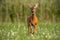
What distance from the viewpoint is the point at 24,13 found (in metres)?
16.5

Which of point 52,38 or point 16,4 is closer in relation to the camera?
point 52,38

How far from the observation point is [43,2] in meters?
16.9

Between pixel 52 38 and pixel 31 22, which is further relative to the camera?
pixel 31 22

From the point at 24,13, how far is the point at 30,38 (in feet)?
23.2

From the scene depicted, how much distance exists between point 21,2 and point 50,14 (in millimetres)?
1960

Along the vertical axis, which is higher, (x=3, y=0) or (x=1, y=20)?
(x=3, y=0)

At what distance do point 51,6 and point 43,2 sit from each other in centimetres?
61

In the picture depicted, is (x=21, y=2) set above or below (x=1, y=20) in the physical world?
above

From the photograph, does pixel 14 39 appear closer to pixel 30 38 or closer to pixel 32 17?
pixel 30 38

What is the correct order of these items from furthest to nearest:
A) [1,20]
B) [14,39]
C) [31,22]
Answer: [1,20] → [31,22] → [14,39]

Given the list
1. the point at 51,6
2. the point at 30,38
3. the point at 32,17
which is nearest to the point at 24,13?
the point at 51,6

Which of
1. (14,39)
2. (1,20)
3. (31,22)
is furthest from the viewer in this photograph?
(1,20)

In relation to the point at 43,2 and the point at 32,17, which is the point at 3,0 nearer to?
the point at 43,2

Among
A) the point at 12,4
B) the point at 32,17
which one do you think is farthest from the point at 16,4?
the point at 32,17
